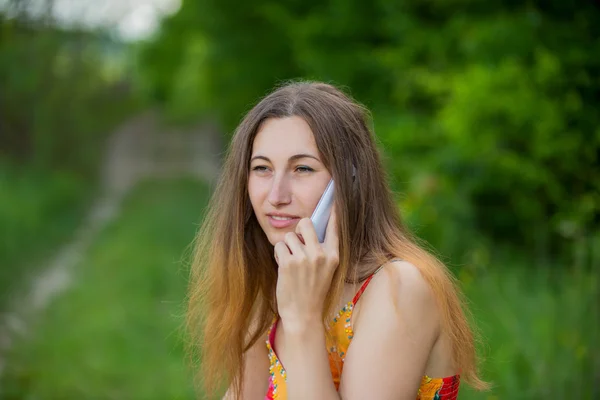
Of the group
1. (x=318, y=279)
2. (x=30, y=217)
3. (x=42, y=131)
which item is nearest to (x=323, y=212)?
(x=318, y=279)

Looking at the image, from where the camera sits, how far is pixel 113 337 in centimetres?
767

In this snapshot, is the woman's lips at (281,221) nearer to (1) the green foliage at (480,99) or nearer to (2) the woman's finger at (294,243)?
(2) the woman's finger at (294,243)

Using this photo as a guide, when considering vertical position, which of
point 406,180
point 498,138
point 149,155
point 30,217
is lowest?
point 149,155

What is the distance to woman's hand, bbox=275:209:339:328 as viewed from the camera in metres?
1.94

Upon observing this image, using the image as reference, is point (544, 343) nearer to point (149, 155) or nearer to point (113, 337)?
point (113, 337)

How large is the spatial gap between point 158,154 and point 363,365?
3965 cm

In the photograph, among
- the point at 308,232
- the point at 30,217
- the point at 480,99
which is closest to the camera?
the point at 308,232

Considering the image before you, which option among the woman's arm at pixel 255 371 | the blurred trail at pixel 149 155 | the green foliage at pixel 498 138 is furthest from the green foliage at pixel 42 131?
the woman's arm at pixel 255 371

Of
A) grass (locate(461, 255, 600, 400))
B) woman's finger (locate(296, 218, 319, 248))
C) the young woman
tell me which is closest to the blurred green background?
grass (locate(461, 255, 600, 400))

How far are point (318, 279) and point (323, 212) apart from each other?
0.19 meters

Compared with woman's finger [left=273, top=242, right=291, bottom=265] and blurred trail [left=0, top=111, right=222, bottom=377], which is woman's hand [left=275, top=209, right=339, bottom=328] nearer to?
woman's finger [left=273, top=242, right=291, bottom=265]

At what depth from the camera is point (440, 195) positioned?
7.06 meters

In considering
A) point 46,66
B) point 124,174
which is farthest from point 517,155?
point 124,174

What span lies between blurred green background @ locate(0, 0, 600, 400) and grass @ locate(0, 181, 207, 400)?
0.03 m
